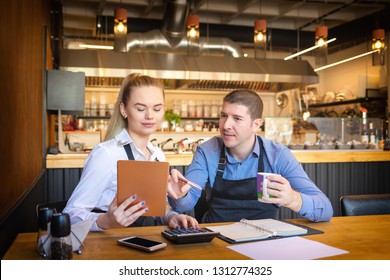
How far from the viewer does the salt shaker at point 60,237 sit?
125 cm

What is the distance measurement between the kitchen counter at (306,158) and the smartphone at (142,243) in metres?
2.44

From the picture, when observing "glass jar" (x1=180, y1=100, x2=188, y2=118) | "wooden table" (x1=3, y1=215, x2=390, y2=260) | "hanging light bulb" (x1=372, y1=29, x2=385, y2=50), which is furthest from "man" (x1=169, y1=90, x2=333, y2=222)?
"glass jar" (x1=180, y1=100, x2=188, y2=118)

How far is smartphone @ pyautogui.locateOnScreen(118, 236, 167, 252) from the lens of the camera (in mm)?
1372

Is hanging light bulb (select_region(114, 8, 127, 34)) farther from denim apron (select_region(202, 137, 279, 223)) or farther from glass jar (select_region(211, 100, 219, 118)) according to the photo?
denim apron (select_region(202, 137, 279, 223))

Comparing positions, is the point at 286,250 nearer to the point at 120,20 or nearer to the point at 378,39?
the point at 120,20

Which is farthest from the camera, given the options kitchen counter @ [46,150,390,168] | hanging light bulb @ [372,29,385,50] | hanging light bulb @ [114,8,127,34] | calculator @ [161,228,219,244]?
hanging light bulb @ [372,29,385,50]

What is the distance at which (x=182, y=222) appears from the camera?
1.68 m

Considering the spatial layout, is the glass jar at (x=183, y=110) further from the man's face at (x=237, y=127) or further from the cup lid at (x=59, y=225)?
the cup lid at (x=59, y=225)

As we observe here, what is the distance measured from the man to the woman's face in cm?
40

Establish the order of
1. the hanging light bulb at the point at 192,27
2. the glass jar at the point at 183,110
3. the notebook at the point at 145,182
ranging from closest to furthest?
the notebook at the point at 145,182 → the hanging light bulb at the point at 192,27 → the glass jar at the point at 183,110

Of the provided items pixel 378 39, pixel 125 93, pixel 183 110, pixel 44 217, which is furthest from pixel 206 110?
pixel 44 217

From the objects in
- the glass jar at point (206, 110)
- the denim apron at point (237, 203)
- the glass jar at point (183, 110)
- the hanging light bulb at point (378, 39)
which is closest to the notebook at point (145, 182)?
the denim apron at point (237, 203)

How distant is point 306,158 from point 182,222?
290cm

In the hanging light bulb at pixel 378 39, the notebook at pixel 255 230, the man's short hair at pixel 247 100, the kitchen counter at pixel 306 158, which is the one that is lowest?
the notebook at pixel 255 230
